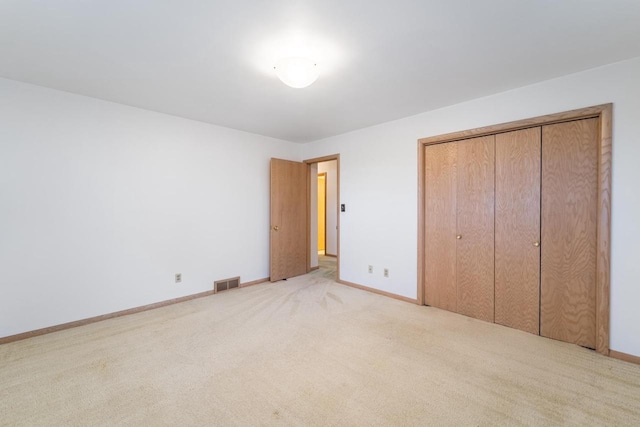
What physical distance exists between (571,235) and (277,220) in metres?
Answer: 3.61

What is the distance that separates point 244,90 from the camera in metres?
2.72

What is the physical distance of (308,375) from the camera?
6.59 ft

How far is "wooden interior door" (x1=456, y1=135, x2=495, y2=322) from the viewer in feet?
9.62

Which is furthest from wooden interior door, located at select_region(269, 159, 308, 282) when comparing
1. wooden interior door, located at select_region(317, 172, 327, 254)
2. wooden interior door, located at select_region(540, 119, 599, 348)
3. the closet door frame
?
the closet door frame

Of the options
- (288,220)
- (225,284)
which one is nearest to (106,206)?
(225,284)

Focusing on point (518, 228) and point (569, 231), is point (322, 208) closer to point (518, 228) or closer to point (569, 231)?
point (518, 228)

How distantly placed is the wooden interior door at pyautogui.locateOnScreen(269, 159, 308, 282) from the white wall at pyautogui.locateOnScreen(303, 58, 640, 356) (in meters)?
0.58

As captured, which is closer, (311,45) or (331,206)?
(311,45)

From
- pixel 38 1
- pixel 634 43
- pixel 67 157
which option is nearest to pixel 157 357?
pixel 67 157

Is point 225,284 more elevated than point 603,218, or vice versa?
point 603,218

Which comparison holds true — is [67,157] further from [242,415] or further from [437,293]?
[437,293]

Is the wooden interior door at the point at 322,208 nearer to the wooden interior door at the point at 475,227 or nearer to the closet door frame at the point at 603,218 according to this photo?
the wooden interior door at the point at 475,227

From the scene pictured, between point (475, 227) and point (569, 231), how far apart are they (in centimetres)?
78

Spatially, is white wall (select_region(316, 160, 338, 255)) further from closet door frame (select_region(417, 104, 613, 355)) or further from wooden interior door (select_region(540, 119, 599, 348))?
closet door frame (select_region(417, 104, 613, 355))
